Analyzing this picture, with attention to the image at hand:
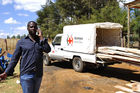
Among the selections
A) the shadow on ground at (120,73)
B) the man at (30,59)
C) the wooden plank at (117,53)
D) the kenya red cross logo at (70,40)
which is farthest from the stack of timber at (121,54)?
the man at (30,59)

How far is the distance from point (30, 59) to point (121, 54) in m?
4.79

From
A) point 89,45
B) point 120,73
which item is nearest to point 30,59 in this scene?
point 89,45

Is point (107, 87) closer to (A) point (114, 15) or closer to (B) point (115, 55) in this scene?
(B) point (115, 55)

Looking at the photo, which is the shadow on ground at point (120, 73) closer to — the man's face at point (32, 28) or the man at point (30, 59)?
the man at point (30, 59)

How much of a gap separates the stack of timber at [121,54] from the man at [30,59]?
4.33m

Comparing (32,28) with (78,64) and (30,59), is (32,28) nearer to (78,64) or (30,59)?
(30,59)

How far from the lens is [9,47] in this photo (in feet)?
69.1

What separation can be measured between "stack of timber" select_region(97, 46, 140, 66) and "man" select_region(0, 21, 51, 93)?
14.2 ft

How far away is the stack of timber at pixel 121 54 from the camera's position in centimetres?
609

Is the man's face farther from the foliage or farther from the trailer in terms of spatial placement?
the foliage

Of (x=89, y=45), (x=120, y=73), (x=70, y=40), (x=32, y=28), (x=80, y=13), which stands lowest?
(x=120, y=73)

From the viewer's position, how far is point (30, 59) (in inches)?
107

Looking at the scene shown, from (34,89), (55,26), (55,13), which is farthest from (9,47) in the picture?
(34,89)

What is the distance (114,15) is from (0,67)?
1217 centimetres
